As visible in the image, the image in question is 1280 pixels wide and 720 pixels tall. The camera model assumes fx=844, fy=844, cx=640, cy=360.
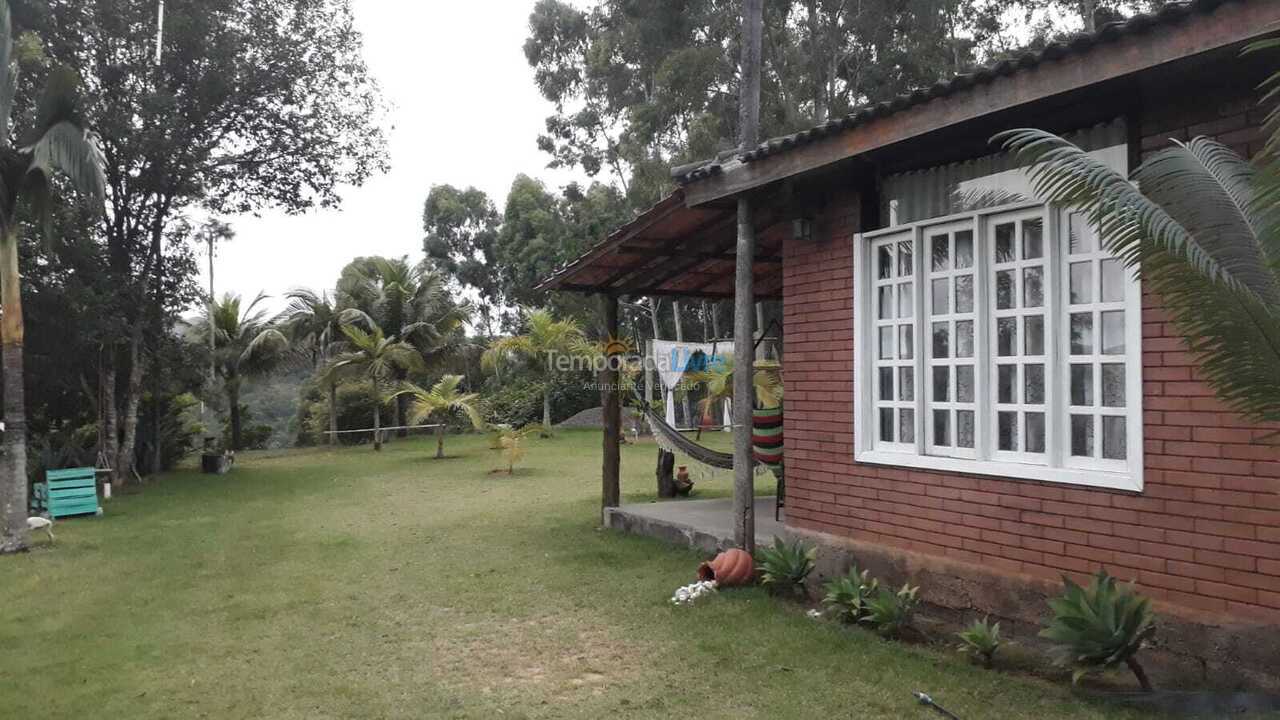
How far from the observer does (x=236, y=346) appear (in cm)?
2067

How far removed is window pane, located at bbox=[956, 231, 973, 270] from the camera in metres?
4.42

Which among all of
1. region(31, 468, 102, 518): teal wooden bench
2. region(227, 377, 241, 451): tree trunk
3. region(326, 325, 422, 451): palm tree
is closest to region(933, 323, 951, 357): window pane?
region(31, 468, 102, 518): teal wooden bench

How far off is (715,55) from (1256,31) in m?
18.0

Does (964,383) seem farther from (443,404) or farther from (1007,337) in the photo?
(443,404)

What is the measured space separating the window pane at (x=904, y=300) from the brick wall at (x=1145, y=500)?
0.32 m

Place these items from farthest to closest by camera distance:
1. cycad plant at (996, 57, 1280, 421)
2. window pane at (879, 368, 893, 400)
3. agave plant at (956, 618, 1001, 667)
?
1. window pane at (879, 368, 893, 400)
2. agave plant at (956, 618, 1001, 667)
3. cycad plant at (996, 57, 1280, 421)

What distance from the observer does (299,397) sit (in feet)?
85.4

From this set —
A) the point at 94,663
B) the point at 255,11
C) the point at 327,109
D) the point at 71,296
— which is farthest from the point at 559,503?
the point at 255,11

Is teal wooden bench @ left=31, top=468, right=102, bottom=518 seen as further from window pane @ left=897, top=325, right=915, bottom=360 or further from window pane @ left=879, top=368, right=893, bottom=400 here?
window pane @ left=897, top=325, right=915, bottom=360

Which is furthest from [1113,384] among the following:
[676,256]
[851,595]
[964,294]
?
[676,256]

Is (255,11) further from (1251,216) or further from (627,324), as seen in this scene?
(627,324)

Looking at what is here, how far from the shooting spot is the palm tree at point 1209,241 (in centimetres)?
248

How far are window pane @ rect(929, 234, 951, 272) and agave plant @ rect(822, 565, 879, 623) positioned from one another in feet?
5.58

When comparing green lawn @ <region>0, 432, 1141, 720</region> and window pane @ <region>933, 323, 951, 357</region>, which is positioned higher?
window pane @ <region>933, 323, 951, 357</region>
